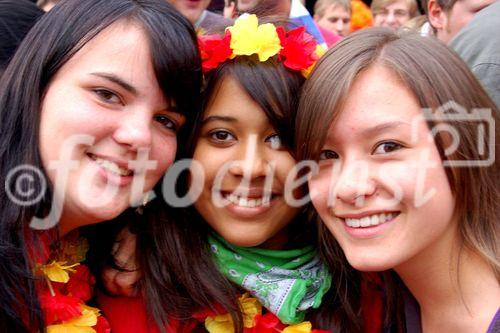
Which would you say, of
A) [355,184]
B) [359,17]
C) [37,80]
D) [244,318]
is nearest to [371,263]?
[355,184]

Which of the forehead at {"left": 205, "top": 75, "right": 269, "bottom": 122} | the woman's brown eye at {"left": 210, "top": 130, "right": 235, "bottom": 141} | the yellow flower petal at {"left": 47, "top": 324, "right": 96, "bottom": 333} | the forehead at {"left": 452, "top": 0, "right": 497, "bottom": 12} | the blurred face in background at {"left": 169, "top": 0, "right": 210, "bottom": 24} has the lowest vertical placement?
the yellow flower petal at {"left": 47, "top": 324, "right": 96, "bottom": 333}

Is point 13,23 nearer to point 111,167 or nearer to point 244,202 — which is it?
point 111,167

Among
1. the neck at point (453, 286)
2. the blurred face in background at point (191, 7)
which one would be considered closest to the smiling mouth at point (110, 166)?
the neck at point (453, 286)

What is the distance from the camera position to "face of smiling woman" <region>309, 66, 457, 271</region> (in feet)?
5.83

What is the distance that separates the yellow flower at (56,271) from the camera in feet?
6.63

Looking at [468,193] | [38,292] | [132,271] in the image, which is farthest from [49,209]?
[468,193]

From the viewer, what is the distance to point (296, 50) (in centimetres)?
221

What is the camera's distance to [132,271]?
87.2 inches

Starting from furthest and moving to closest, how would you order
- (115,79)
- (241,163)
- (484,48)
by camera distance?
(484,48) → (241,163) → (115,79)

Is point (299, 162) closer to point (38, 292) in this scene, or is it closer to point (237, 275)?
point (237, 275)

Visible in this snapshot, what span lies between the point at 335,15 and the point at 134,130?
13.4ft

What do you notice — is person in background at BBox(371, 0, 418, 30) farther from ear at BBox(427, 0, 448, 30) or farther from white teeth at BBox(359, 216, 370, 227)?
white teeth at BBox(359, 216, 370, 227)

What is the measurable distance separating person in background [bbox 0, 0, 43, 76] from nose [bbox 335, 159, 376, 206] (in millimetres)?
1123

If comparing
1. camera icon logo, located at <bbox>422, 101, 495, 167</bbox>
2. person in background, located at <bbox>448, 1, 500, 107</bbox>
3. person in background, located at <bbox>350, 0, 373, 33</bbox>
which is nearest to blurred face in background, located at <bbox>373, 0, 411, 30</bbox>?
person in background, located at <bbox>350, 0, 373, 33</bbox>
